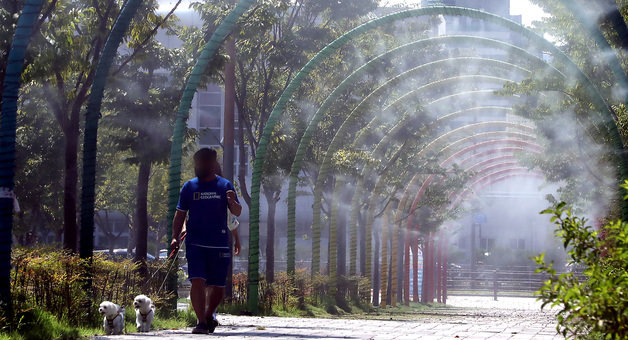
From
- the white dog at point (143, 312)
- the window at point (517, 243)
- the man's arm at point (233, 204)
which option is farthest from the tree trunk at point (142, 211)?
the window at point (517, 243)

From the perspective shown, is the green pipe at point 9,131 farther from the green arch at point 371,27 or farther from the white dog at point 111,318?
the green arch at point 371,27

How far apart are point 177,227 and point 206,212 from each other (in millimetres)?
416

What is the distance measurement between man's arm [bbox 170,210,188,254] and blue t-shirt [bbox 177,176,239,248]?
0.09m

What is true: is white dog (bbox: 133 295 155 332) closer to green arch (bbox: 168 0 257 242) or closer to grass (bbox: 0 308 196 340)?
grass (bbox: 0 308 196 340)

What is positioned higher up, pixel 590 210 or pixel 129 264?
pixel 590 210

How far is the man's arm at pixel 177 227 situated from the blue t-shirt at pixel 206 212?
9 centimetres

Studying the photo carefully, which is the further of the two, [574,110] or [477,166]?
[477,166]

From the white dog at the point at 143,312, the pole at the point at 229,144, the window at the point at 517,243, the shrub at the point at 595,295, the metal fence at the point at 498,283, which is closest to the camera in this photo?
the shrub at the point at 595,295

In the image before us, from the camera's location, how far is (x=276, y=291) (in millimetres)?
20266

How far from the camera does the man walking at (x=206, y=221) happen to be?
9156 mm

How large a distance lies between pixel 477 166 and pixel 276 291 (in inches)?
1159

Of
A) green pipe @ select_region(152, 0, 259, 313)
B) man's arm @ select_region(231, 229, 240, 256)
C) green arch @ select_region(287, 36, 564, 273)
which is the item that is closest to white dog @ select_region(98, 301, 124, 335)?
man's arm @ select_region(231, 229, 240, 256)

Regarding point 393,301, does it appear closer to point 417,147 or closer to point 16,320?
point 417,147

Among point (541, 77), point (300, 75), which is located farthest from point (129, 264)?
point (541, 77)
